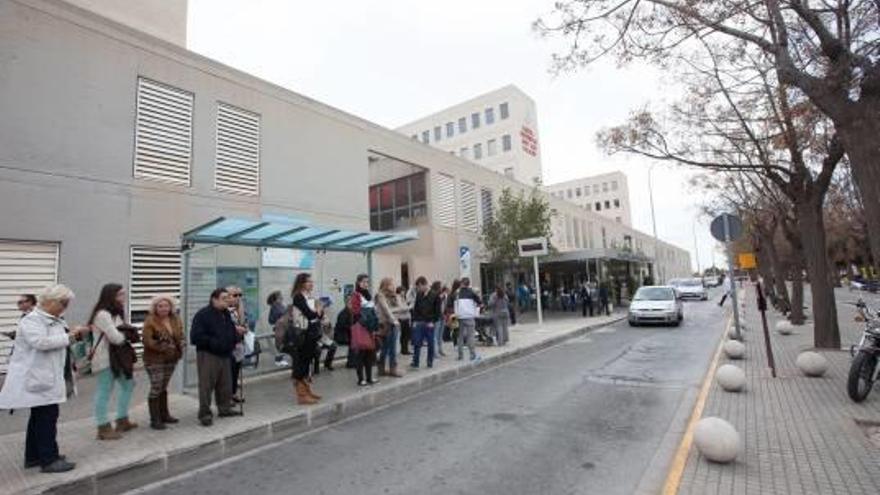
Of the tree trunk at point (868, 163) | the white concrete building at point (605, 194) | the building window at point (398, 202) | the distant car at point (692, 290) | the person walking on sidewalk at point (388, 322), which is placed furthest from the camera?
the white concrete building at point (605, 194)

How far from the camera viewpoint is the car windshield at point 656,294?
2056cm

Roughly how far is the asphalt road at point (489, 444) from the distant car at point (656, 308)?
31.3 feet

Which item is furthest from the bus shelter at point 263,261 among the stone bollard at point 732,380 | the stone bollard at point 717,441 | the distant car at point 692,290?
the distant car at point 692,290

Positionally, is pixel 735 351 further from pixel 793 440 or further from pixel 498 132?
pixel 498 132

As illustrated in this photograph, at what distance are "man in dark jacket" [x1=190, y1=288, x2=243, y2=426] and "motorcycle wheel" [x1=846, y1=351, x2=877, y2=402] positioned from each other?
26.6 ft

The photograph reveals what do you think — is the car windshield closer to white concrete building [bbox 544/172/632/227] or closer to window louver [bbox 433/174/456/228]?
window louver [bbox 433/174/456/228]

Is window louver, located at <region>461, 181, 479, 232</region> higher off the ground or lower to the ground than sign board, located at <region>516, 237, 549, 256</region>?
higher

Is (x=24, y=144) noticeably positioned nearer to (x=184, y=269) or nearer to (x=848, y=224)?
(x=184, y=269)

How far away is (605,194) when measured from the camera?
3460 inches

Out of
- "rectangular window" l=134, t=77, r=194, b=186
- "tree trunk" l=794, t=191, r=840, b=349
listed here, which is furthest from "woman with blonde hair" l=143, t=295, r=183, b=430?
"tree trunk" l=794, t=191, r=840, b=349

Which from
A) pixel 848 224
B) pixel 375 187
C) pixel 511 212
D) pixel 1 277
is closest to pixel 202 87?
pixel 1 277

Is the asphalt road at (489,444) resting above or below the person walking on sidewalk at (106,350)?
below

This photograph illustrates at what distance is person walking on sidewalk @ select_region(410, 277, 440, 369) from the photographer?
10664 millimetres

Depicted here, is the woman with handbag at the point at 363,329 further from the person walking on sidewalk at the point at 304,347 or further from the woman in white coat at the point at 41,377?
the woman in white coat at the point at 41,377
